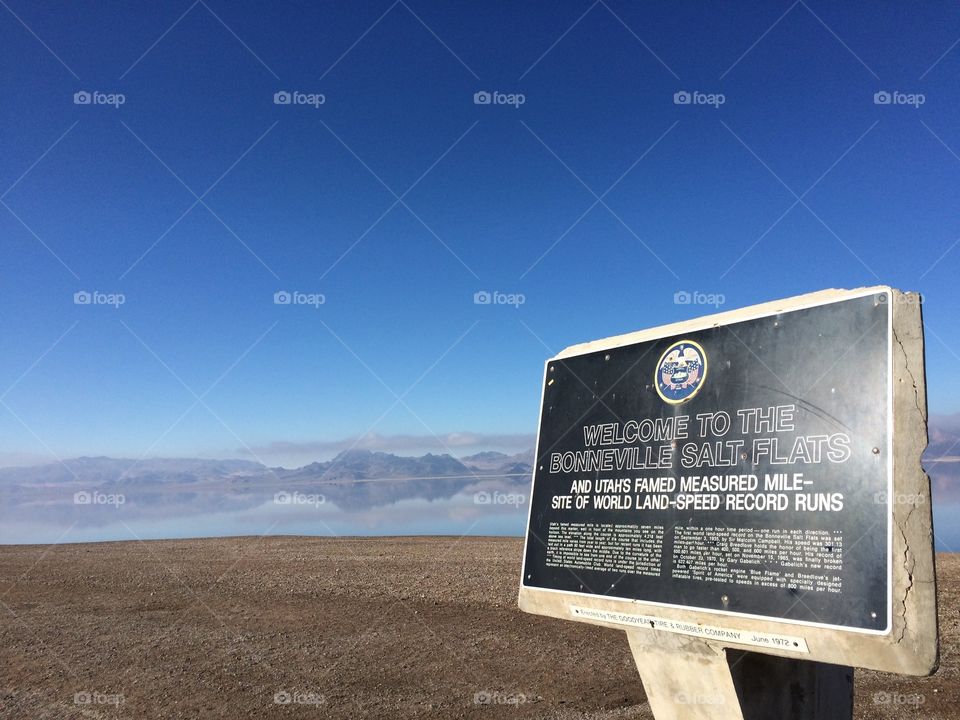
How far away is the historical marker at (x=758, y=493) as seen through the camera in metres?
3.42

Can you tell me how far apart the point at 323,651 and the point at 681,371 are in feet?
22.7

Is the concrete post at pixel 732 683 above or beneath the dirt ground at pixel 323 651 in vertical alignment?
above

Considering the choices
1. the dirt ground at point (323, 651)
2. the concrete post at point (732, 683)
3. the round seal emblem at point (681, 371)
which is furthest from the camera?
the dirt ground at point (323, 651)

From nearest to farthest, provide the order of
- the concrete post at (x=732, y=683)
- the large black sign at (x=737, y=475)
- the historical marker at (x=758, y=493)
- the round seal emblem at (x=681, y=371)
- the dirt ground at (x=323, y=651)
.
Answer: the historical marker at (x=758, y=493), the large black sign at (x=737, y=475), the concrete post at (x=732, y=683), the round seal emblem at (x=681, y=371), the dirt ground at (x=323, y=651)

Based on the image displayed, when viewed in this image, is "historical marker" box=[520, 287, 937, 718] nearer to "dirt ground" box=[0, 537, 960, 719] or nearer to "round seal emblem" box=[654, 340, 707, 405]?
"round seal emblem" box=[654, 340, 707, 405]

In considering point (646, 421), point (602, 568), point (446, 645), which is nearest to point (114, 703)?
point (446, 645)

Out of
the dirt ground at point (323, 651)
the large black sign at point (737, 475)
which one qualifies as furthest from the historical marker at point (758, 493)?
the dirt ground at point (323, 651)

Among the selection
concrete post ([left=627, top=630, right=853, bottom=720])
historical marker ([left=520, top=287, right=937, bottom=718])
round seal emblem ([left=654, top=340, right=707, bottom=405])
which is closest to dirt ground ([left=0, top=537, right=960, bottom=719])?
concrete post ([left=627, top=630, right=853, bottom=720])

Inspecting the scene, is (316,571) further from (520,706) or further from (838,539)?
(838,539)

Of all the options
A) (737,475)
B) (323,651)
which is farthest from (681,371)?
(323,651)

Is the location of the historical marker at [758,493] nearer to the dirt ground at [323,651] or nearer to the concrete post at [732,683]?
the concrete post at [732,683]

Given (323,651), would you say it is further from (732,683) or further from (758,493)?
(758,493)

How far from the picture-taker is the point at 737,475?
4051 millimetres

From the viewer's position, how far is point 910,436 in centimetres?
351
